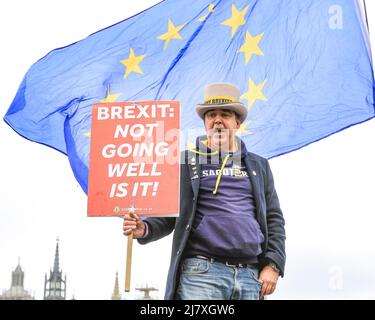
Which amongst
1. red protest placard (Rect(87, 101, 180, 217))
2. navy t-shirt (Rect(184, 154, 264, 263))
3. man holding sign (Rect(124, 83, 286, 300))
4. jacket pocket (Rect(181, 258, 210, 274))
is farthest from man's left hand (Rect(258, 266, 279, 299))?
red protest placard (Rect(87, 101, 180, 217))

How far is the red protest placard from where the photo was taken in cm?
761

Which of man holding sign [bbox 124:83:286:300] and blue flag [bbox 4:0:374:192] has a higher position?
blue flag [bbox 4:0:374:192]

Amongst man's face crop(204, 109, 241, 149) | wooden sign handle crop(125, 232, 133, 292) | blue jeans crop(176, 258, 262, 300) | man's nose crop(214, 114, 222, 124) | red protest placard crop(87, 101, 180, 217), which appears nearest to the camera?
blue jeans crop(176, 258, 262, 300)

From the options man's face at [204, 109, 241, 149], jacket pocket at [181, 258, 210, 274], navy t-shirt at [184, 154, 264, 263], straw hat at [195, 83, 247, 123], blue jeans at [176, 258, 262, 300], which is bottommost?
blue jeans at [176, 258, 262, 300]

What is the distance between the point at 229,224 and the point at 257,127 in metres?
1.72

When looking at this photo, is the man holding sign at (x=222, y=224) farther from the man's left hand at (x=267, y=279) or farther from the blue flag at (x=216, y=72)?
the blue flag at (x=216, y=72)

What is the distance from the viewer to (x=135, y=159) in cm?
778

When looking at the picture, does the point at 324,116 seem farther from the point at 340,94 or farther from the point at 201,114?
the point at 201,114

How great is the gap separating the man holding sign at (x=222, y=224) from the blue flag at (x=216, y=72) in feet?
3.08

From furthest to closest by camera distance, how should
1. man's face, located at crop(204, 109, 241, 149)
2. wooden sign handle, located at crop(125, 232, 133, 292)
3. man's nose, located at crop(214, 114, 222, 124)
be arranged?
man's nose, located at crop(214, 114, 222, 124), man's face, located at crop(204, 109, 241, 149), wooden sign handle, located at crop(125, 232, 133, 292)

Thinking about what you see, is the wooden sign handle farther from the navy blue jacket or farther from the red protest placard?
the red protest placard

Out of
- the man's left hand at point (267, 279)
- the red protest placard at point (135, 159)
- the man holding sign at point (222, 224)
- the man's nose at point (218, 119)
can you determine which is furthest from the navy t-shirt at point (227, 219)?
the man's nose at point (218, 119)
